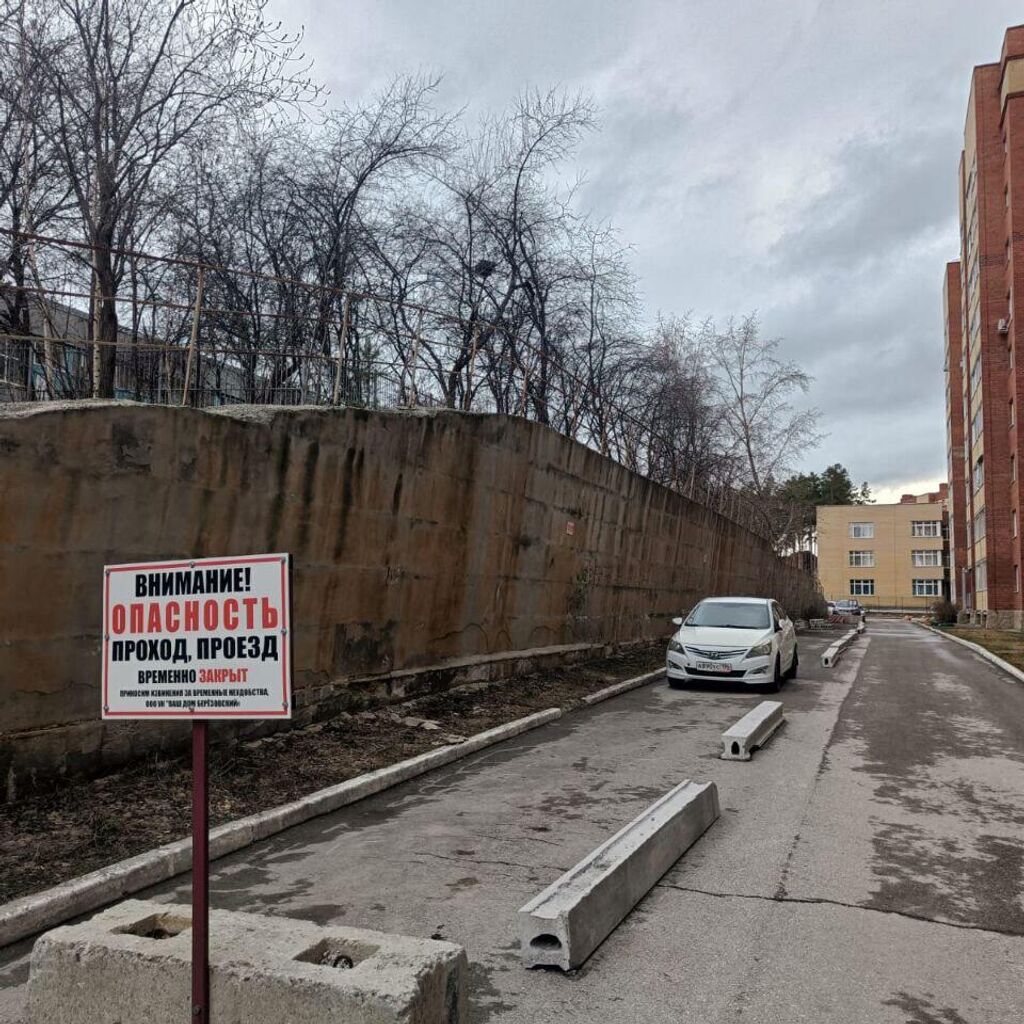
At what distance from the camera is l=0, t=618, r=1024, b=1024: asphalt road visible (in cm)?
388

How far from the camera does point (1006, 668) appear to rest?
816 inches

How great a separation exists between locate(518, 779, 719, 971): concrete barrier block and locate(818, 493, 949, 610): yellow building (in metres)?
92.7

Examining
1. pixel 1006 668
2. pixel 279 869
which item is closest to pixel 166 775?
pixel 279 869

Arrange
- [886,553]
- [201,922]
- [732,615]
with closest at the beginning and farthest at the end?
[201,922]
[732,615]
[886,553]

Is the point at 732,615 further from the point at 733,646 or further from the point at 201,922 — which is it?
the point at 201,922

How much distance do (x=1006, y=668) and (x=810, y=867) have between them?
18.1 metres

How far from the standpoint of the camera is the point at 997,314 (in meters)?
46.5

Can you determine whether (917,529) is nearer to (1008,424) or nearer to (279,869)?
(1008,424)

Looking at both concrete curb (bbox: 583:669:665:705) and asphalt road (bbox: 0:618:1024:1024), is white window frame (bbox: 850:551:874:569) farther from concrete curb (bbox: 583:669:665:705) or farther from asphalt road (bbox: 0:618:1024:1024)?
asphalt road (bbox: 0:618:1024:1024)

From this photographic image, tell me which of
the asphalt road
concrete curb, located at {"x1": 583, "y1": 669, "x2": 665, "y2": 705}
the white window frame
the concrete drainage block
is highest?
the white window frame

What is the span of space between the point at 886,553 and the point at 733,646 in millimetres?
88447

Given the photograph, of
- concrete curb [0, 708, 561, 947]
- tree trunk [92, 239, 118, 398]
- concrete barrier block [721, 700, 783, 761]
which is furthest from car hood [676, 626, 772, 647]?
tree trunk [92, 239, 118, 398]

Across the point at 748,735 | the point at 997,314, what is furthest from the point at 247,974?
the point at 997,314

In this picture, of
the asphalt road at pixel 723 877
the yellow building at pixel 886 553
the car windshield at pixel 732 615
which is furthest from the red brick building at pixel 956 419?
the asphalt road at pixel 723 877
